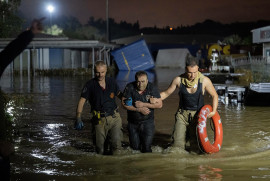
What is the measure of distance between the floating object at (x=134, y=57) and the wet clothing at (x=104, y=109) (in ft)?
119

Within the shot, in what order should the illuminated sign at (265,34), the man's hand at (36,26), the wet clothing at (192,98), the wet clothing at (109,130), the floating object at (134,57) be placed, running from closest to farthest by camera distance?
the man's hand at (36,26), the wet clothing at (109,130), the wet clothing at (192,98), the illuminated sign at (265,34), the floating object at (134,57)

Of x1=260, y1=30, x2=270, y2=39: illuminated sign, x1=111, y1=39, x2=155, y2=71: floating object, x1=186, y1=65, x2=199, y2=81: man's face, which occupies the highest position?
x1=260, y1=30, x2=270, y2=39: illuminated sign

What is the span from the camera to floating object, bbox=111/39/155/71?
44.7 meters

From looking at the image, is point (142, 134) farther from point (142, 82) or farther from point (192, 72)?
point (192, 72)

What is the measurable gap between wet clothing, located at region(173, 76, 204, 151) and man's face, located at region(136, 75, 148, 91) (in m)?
0.72

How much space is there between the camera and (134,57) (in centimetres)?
4538

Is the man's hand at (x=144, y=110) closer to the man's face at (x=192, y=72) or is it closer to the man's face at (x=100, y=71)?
the man's face at (x=100, y=71)

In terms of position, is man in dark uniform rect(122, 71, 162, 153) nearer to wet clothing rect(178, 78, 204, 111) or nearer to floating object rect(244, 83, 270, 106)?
wet clothing rect(178, 78, 204, 111)

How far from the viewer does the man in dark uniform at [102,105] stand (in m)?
7.94

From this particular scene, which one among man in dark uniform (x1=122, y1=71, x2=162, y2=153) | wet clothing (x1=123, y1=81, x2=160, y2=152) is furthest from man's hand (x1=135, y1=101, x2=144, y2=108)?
wet clothing (x1=123, y1=81, x2=160, y2=152)

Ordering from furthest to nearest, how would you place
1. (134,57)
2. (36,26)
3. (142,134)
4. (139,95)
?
(134,57)
(142,134)
(139,95)
(36,26)

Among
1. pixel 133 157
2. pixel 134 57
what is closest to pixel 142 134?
pixel 133 157

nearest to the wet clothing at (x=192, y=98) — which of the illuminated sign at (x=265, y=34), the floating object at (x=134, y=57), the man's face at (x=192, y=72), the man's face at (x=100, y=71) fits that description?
the man's face at (x=192, y=72)

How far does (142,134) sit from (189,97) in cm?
106
